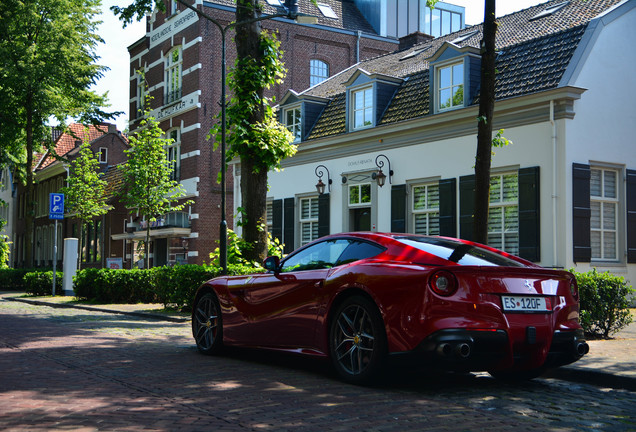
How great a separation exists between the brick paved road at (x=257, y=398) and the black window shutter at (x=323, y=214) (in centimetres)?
1442

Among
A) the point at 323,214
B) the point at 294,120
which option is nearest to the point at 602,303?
the point at 323,214

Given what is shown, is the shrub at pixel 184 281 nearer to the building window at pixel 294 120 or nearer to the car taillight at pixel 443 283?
the car taillight at pixel 443 283

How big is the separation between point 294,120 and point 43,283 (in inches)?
397

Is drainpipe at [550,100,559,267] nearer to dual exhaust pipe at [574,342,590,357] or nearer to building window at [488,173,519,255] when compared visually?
building window at [488,173,519,255]

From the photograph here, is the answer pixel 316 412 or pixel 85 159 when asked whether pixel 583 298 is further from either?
pixel 85 159

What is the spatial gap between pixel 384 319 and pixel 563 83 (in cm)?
1186

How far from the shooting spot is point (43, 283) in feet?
81.5

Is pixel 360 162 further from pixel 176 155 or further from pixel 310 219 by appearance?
pixel 176 155

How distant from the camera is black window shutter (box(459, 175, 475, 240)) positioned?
18359 millimetres

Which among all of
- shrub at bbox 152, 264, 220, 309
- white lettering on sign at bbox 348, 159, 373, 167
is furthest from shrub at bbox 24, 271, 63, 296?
white lettering on sign at bbox 348, 159, 373, 167

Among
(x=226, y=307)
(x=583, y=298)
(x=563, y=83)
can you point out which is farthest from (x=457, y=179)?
(x=226, y=307)

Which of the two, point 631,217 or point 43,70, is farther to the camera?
point 43,70

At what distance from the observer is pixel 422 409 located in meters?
5.51

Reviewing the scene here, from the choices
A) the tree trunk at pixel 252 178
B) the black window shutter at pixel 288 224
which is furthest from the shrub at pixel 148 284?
the black window shutter at pixel 288 224
